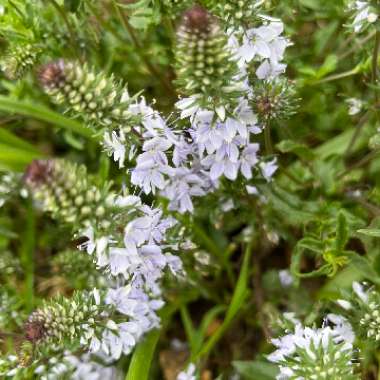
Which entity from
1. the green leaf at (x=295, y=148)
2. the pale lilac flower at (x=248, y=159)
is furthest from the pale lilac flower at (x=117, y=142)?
the green leaf at (x=295, y=148)

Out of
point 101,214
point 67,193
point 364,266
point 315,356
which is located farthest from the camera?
point 364,266

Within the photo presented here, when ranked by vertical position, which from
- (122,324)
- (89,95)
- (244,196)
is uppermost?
(89,95)

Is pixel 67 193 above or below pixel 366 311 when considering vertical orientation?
above

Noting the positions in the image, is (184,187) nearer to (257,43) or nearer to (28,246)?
(257,43)

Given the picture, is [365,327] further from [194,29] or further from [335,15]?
[335,15]

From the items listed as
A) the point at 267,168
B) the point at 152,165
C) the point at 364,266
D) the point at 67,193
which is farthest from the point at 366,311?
the point at 67,193

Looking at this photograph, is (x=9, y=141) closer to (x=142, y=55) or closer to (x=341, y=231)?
(x=142, y=55)

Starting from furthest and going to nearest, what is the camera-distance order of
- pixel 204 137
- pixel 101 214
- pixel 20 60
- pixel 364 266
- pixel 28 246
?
pixel 28 246 → pixel 20 60 → pixel 364 266 → pixel 204 137 → pixel 101 214

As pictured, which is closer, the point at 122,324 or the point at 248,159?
the point at 122,324

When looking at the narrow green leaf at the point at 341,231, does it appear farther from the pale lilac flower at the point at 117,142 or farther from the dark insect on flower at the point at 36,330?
the dark insect on flower at the point at 36,330
